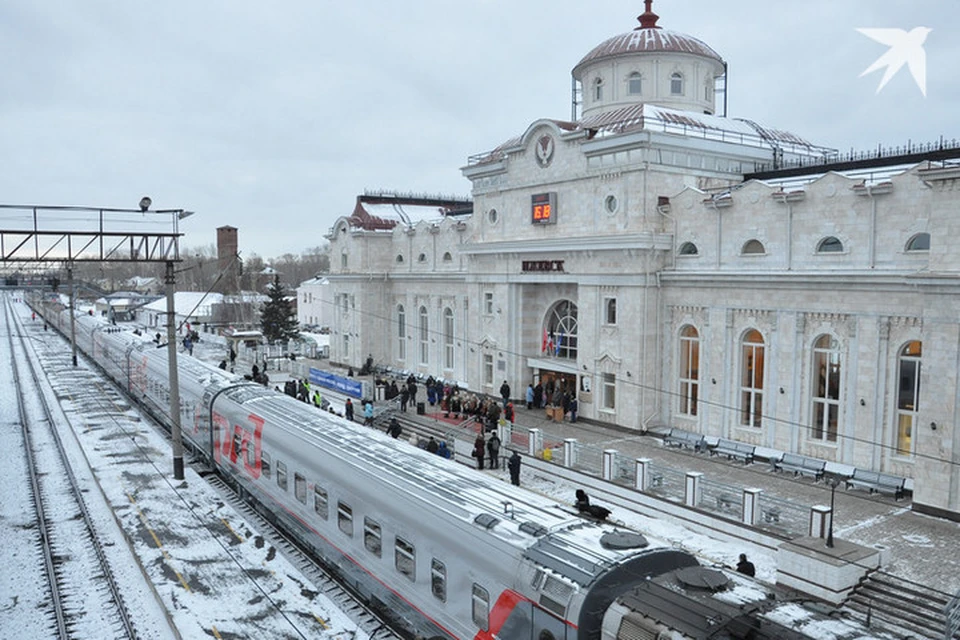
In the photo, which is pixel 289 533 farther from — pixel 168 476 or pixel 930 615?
pixel 930 615

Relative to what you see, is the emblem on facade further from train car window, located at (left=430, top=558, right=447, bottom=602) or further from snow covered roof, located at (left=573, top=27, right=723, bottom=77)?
train car window, located at (left=430, top=558, right=447, bottom=602)

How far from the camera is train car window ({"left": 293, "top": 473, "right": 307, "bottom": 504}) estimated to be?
1603cm

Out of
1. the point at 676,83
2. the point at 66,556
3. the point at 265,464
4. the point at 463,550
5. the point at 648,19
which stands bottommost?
the point at 66,556

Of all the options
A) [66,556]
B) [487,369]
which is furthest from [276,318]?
[66,556]

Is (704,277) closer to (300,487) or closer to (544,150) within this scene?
(544,150)

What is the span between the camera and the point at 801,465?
22.1 m

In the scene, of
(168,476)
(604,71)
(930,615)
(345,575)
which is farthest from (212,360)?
(930,615)

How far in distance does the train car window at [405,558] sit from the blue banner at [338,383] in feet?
72.4

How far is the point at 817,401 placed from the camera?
22.8 metres

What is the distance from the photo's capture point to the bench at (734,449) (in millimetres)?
23594

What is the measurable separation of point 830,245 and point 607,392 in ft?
33.8

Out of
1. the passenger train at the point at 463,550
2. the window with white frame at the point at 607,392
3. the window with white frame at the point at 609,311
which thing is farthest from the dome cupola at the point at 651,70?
the passenger train at the point at 463,550

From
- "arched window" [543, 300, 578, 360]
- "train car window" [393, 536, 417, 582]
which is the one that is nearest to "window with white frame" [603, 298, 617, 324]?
"arched window" [543, 300, 578, 360]

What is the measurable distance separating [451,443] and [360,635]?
12545 mm
